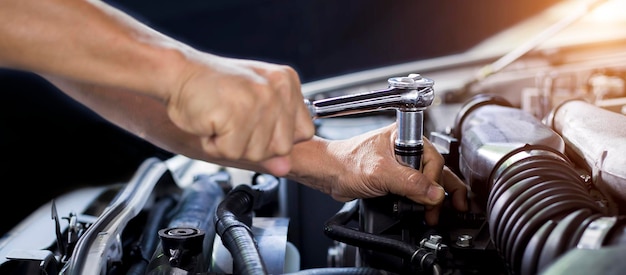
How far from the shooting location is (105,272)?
819mm

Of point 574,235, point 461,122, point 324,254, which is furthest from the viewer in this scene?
point 324,254

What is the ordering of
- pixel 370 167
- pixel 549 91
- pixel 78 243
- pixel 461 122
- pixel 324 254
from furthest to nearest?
pixel 549 91 < pixel 324 254 < pixel 461 122 < pixel 370 167 < pixel 78 243

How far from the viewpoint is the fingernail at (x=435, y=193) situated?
89 centimetres

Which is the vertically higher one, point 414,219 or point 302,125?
point 302,125

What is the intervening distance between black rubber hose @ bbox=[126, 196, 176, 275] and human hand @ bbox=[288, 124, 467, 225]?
8.8 inches

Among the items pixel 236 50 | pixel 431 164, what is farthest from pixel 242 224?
pixel 236 50

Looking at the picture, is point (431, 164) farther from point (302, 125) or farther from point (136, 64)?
point (136, 64)

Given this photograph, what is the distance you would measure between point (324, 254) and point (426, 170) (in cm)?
43

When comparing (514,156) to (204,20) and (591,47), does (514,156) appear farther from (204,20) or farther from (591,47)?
(204,20)

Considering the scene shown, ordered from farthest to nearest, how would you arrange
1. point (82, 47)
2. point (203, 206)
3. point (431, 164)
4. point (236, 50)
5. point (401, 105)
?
1. point (236, 50)
2. point (203, 206)
3. point (431, 164)
4. point (401, 105)
5. point (82, 47)

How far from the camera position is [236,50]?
3.43m

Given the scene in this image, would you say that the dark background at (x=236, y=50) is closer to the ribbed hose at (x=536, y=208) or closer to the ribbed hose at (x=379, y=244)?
the ribbed hose at (x=379, y=244)

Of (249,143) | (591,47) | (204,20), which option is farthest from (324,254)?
(204,20)

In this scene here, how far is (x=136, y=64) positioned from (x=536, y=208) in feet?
1.33
